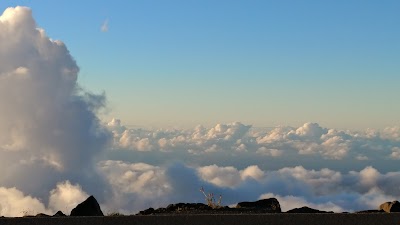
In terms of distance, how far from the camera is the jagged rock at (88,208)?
12914 millimetres

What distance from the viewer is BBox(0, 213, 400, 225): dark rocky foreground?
10117mm

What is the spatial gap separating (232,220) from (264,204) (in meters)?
3.90

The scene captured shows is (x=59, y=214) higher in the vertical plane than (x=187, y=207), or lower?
lower

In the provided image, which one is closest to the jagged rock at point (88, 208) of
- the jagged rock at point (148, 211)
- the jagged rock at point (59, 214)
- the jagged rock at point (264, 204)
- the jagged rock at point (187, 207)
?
the jagged rock at point (59, 214)

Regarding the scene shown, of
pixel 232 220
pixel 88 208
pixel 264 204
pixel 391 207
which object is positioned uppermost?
pixel 264 204

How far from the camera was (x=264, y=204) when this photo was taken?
13.9m

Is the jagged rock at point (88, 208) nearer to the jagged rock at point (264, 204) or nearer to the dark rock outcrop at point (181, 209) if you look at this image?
the dark rock outcrop at point (181, 209)

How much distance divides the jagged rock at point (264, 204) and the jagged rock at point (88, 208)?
307cm

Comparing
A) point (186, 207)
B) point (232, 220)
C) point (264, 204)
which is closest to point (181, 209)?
point (186, 207)

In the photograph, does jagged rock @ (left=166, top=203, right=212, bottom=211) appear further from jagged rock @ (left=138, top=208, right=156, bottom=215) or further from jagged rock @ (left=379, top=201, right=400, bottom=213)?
jagged rock @ (left=379, top=201, right=400, bottom=213)

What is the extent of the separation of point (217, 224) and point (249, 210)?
125 inches

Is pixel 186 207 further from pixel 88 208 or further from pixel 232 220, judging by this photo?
pixel 232 220

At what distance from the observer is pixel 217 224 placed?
32.8ft

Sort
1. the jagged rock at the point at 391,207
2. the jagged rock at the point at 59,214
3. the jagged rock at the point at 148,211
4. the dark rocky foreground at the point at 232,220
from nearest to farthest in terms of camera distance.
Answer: the dark rocky foreground at the point at 232,220
the jagged rock at the point at 59,214
the jagged rock at the point at 391,207
the jagged rock at the point at 148,211
